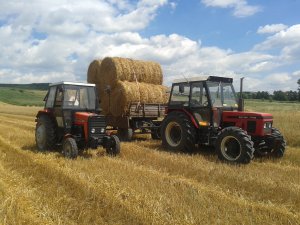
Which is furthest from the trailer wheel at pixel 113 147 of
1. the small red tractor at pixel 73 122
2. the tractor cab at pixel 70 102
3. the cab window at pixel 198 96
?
the cab window at pixel 198 96

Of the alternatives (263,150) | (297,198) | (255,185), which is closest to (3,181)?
(255,185)

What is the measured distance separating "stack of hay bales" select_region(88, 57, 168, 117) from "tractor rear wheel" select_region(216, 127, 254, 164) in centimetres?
417

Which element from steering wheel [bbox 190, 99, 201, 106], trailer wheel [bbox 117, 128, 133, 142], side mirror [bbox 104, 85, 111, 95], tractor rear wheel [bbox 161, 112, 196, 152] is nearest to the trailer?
trailer wheel [bbox 117, 128, 133, 142]

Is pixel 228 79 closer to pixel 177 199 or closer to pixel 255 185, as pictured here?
pixel 255 185

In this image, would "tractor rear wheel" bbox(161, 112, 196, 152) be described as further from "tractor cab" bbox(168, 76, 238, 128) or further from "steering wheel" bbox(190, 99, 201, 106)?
"steering wheel" bbox(190, 99, 201, 106)

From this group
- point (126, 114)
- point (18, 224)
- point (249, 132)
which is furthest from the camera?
point (126, 114)

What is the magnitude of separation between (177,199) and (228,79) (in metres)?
5.17

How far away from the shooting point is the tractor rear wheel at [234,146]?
8336mm

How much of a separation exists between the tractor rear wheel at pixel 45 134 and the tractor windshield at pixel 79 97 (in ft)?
2.53

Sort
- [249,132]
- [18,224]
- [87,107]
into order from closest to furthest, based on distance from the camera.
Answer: [18,224]
[249,132]
[87,107]

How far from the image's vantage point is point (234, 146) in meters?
8.84

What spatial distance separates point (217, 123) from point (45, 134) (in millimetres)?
4258

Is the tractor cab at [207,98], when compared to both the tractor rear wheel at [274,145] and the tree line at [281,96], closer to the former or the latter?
the tractor rear wheel at [274,145]

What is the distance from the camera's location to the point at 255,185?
6.52 meters
